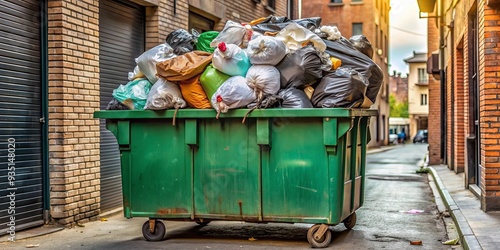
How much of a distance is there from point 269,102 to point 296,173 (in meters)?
0.76

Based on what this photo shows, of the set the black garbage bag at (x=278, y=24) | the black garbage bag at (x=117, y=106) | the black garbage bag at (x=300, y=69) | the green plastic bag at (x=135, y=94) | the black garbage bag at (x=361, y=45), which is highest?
the black garbage bag at (x=278, y=24)

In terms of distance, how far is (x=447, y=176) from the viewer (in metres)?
14.7

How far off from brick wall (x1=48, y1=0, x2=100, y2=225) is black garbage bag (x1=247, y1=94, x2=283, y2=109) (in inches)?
106

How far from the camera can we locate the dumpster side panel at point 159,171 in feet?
23.2

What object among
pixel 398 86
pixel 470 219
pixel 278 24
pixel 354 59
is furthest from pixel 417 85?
pixel 354 59

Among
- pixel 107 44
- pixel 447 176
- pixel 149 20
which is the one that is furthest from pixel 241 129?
pixel 447 176

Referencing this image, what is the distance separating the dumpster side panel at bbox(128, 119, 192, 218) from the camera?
279 inches

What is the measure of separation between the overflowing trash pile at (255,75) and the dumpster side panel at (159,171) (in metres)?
0.28

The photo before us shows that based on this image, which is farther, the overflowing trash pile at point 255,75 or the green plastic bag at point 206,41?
the green plastic bag at point 206,41

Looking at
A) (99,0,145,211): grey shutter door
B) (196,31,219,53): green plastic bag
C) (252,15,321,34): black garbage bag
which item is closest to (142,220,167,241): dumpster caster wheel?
(196,31,219,53): green plastic bag

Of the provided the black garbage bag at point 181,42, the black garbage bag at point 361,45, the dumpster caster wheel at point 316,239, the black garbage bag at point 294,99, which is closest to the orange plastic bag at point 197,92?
the black garbage bag at point 181,42

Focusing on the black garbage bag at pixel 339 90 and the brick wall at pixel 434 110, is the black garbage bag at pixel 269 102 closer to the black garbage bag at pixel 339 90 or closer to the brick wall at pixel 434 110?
the black garbage bag at pixel 339 90

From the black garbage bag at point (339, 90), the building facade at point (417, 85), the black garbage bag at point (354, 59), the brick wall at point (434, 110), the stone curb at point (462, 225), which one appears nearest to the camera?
the stone curb at point (462, 225)

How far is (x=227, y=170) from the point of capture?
6922 millimetres
